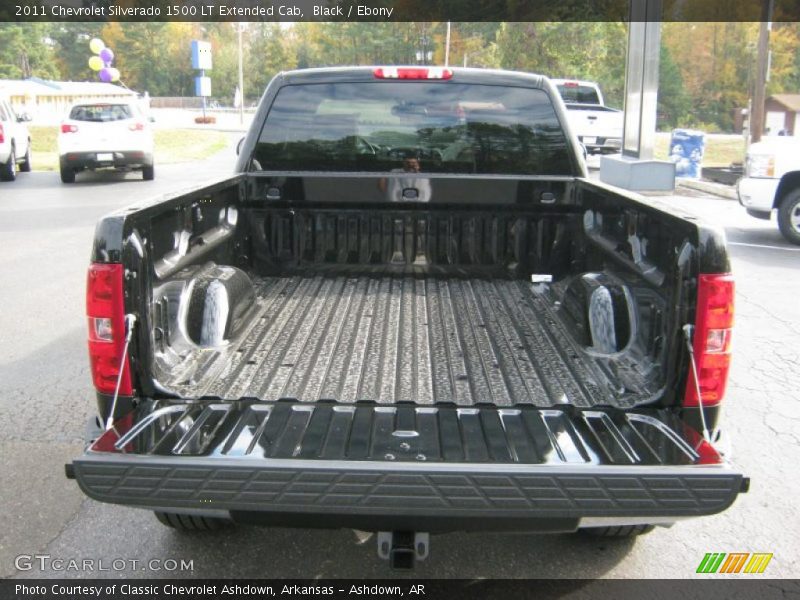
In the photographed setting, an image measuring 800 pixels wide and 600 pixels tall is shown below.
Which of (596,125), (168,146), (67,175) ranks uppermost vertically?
(596,125)

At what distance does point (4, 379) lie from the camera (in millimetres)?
5531

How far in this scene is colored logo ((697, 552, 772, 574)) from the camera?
3.32 meters

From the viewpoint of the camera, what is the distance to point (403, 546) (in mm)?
2449

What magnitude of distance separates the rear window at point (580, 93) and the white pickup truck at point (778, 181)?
446 inches

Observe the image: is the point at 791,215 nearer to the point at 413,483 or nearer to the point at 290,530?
the point at 290,530

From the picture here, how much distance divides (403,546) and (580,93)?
2104cm

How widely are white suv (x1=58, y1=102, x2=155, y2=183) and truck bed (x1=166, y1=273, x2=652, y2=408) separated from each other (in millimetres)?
14327

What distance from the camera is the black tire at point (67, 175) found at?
18062 mm

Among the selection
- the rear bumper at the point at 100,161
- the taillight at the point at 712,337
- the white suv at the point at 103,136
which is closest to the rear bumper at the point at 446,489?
the taillight at the point at 712,337

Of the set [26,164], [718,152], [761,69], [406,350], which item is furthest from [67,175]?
[718,152]

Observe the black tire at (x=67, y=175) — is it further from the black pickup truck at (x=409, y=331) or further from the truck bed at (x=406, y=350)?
the truck bed at (x=406, y=350)

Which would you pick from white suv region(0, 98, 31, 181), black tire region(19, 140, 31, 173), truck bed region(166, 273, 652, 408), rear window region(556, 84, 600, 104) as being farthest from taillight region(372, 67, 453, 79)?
black tire region(19, 140, 31, 173)

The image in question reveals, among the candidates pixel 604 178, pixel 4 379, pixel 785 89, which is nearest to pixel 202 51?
pixel 785 89

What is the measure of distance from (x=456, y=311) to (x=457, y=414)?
1.48 m
